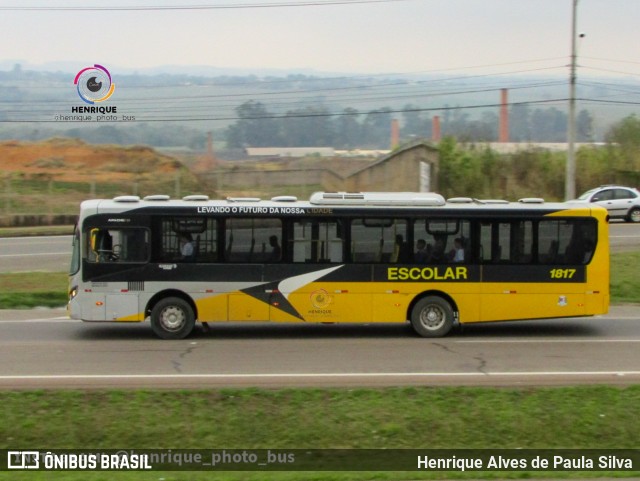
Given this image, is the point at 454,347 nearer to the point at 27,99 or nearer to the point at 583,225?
the point at 583,225

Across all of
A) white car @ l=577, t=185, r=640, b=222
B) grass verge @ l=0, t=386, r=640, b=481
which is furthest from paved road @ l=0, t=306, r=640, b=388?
white car @ l=577, t=185, r=640, b=222

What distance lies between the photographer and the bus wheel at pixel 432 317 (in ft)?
55.0

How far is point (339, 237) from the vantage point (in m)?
16.9

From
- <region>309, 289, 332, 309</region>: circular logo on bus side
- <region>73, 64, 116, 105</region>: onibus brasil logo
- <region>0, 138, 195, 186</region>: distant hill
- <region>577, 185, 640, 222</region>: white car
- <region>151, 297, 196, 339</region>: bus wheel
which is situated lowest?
<region>151, 297, 196, 339</region>: bus wheel

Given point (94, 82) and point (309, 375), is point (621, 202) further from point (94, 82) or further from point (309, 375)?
point (309, 375)

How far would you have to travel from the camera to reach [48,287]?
22547 millimetres

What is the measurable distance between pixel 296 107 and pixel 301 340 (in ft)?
151

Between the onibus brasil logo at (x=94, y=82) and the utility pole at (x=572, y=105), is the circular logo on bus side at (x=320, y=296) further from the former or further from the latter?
the onibus brasil logo at (x=94, y=82)

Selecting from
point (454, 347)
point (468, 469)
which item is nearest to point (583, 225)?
point (454, 347)

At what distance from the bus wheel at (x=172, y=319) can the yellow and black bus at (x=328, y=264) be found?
0.08 ft

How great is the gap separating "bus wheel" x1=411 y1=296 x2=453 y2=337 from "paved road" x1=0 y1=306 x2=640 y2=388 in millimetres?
261

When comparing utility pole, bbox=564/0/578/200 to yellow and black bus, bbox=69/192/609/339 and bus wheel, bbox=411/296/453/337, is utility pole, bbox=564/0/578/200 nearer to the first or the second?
yellow and black bus, bbox=69/192/609/339

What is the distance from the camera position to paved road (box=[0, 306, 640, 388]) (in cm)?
1285

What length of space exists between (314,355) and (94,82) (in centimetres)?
2930
